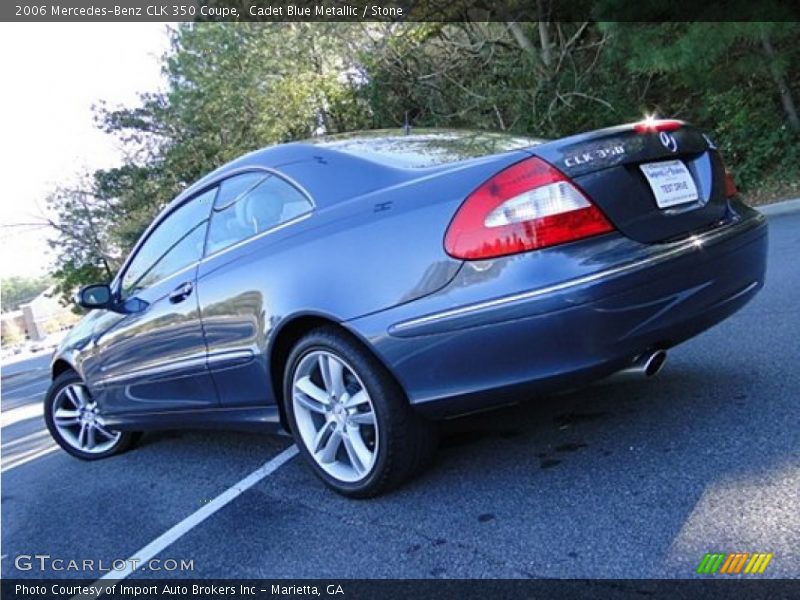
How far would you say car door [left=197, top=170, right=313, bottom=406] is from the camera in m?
3.04

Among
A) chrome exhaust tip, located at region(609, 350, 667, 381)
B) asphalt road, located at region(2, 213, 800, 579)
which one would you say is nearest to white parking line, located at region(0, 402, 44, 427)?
asphalt road, located at region(2, 213, 800, 579)

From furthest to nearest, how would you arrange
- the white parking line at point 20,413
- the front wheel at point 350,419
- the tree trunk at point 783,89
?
the tree trunk at point 783,89
the white parking line at point 20,413
the front wheel at point 350,419

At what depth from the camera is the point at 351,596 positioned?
→ 2242 mm

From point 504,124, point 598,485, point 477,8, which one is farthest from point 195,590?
point 477,8

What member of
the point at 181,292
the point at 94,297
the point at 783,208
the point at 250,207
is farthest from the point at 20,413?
the point at 783,208

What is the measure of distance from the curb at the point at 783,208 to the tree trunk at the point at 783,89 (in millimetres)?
2122

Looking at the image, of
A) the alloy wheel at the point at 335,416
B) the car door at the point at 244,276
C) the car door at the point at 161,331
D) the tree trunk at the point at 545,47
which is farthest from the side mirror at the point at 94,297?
the tree trunk at the point at 545,47

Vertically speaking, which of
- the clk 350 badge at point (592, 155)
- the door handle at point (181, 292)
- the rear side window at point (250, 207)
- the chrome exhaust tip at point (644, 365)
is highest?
the rear side window at point (250, 207)

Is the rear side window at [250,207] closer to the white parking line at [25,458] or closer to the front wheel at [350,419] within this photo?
the front wheel at [350,419]

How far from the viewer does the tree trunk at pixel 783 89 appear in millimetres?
10281

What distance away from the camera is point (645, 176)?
255cm

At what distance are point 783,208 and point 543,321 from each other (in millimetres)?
8769

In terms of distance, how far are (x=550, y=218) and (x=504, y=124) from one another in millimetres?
13210

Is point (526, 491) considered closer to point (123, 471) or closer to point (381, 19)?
point (123, 471)
